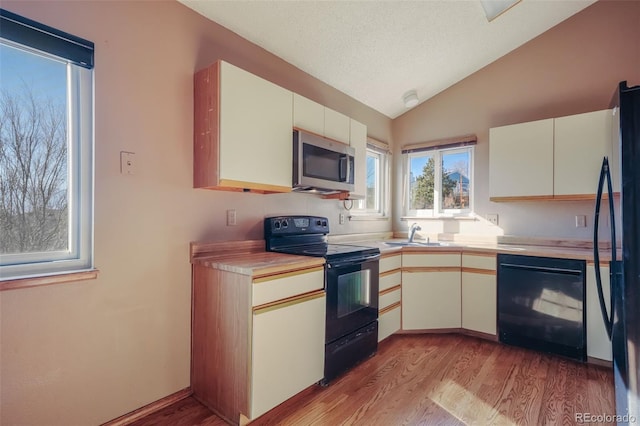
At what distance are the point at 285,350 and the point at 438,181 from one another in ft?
8.89

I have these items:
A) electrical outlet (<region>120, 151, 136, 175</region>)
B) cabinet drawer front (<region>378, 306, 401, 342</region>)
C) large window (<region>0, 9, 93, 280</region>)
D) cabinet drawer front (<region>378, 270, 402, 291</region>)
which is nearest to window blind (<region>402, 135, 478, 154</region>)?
cabinet drawer front (<region>378, 270, 402, 291</region>)

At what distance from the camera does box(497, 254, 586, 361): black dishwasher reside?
2.46 m

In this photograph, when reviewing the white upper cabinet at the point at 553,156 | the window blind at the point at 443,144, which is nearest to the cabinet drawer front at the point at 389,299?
the white upper cabinet at the point at 553,156

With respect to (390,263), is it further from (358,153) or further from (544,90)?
(544,90)

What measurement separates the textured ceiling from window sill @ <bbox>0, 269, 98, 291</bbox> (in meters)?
1.64

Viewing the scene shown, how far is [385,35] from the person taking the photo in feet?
8.43

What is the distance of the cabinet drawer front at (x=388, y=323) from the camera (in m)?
2.73

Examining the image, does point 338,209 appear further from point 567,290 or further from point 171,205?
point 567,290

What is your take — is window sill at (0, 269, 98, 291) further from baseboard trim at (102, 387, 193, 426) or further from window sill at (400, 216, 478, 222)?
window sill at (400, 216, 478, 222)

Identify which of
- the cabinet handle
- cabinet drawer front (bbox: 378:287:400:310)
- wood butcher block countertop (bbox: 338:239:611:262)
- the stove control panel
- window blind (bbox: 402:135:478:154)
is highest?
window blind (bbox: 402:135:478:154)

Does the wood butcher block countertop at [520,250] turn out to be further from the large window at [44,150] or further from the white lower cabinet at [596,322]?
the large window at [44,150]

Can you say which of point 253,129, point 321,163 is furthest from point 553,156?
point 253,129

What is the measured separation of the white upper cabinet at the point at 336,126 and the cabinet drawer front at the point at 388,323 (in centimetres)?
153

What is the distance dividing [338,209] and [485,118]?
1816 millimetres
